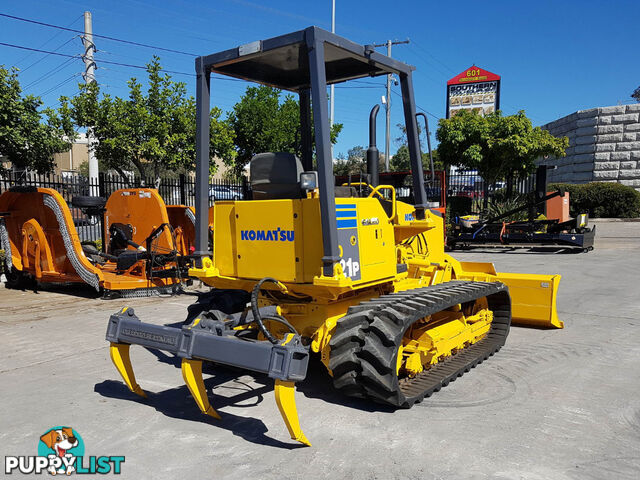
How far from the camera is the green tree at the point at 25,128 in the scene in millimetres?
14273

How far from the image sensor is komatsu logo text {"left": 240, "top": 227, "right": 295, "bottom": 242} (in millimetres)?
4246

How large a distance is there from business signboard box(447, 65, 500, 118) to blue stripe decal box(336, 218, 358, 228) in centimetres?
2862

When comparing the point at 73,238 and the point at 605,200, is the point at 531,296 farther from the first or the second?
the point at 605,200

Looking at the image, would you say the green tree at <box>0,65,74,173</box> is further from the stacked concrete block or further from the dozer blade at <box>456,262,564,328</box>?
the stacked concrete block

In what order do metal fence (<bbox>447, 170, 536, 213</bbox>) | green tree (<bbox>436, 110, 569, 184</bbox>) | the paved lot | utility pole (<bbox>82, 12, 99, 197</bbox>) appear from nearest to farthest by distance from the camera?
the paved lot
utility pole (<bbox>82, 12, 99, 197</bbox>)
green tree (<bbox>436, 110, 569, 184</bbox>)
metal fence (<bbox>447, 170, 536, 213</bbox>)

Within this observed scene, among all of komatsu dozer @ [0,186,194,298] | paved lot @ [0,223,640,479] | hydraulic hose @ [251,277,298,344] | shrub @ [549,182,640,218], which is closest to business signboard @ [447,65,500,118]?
shrub @ [549,182,640,218]

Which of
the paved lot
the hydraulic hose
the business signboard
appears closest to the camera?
the paved lot

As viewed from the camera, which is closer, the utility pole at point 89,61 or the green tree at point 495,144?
the utility pole at point 89,61

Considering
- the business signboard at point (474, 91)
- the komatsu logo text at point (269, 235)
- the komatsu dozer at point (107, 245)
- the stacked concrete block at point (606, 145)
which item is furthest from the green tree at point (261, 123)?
the stacked concrete block at point (606, 145)

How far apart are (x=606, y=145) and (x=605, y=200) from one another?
5.23 meters

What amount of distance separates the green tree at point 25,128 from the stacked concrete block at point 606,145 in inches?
1056

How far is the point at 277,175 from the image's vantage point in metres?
A: 4.34

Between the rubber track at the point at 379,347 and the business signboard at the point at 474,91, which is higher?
the business signboard at the point at 474,91

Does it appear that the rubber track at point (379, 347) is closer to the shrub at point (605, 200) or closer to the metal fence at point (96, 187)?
the metal fence at point (96, 187)
